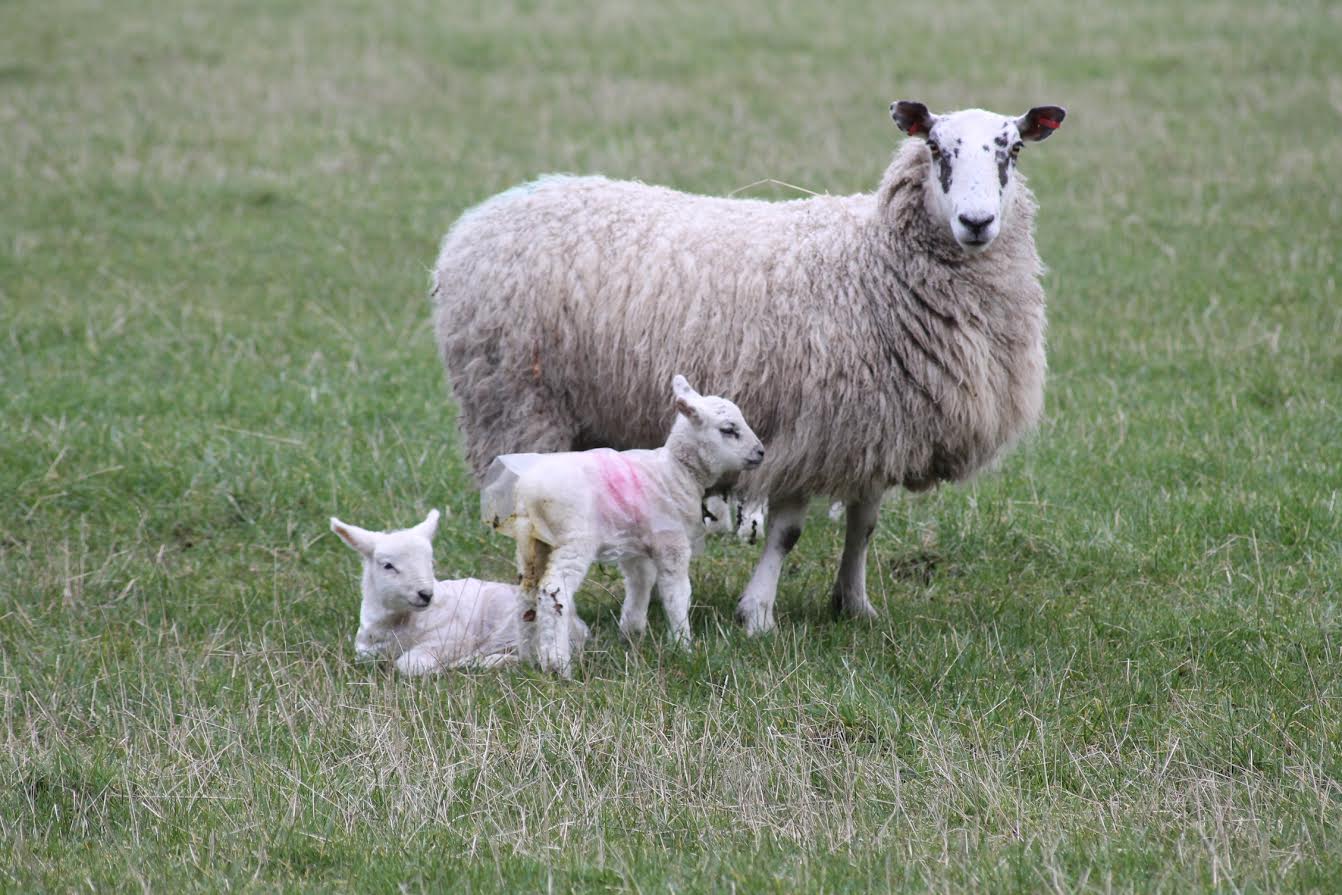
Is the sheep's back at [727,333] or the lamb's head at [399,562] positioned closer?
the lamb's head at [399,562]

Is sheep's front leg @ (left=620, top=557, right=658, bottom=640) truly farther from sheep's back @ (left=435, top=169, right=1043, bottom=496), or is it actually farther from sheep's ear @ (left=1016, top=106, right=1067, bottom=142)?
sheep's ear @ (left=1016, top=106, right=1067, bottom=142)

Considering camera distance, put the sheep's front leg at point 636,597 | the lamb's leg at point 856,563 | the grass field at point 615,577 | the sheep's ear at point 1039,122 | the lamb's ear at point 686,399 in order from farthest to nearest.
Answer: the lamb's leg at point 856,563
the sheep's ear at point 1039,122
the sheep's front leg at point 636,597
the lamb's ear at point 686,399
the grass field at point 615,577

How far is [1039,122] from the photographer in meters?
5.71

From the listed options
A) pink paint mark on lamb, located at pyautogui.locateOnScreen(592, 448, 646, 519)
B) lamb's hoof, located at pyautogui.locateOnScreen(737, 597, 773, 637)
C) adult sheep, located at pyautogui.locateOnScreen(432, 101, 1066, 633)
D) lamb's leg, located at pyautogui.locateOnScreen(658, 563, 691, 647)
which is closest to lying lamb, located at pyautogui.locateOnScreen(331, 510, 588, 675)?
lamb's leg, located at pyautogui.locateOnScreen(658, 563, 691, 647)

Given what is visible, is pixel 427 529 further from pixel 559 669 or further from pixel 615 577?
pixel 615 577

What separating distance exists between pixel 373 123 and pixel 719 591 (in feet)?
30.4

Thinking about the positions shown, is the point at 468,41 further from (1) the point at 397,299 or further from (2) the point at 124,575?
(2) the point at 124,575

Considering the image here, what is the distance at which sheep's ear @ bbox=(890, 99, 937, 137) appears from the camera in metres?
5.53

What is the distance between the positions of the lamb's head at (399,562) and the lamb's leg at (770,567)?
1148 millimetres

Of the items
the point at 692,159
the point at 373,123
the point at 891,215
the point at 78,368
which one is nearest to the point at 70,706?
the point at 891,215

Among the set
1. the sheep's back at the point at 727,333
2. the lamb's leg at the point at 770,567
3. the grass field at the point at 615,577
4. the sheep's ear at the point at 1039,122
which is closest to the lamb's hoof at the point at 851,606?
the grass field at the point at 615,577

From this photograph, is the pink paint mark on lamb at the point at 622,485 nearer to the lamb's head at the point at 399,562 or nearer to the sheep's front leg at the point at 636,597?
the sheep's front leg at the point at 636,597

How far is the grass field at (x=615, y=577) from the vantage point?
4109 mm

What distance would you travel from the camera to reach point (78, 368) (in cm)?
876
